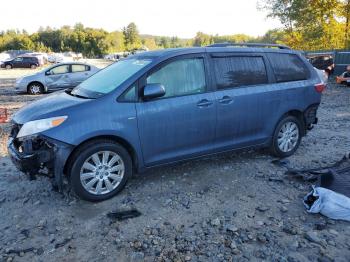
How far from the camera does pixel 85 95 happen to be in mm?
4668

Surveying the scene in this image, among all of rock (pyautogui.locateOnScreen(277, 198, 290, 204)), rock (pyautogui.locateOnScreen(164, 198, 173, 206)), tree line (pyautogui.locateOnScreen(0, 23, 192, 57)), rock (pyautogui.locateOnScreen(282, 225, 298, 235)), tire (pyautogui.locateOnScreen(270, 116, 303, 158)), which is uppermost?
tree line (pyautogui.locateOnScreen(0, 23, 192, 57))

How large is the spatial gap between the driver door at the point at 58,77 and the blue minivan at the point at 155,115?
34.6ft

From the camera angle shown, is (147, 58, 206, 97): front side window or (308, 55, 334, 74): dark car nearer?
(147, 58, 206, 97): front side window

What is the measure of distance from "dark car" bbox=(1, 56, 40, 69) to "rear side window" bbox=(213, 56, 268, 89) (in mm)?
39579

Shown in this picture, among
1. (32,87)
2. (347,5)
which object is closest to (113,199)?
(32,87)

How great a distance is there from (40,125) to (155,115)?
4.52 feet

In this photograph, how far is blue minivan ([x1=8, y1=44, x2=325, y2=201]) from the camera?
413 centimetres

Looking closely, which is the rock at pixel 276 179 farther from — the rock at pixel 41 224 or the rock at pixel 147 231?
the rock at pixel 41 224

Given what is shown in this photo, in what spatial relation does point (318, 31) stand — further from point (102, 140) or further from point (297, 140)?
point (102, 140)

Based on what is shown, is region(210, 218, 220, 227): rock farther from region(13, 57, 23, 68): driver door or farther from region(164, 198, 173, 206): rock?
region(13, 57, 23, 68): driver door

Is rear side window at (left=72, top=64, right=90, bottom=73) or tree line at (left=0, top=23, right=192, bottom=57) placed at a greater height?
tree line at (left=0, top=23, right=192, bottom=57)

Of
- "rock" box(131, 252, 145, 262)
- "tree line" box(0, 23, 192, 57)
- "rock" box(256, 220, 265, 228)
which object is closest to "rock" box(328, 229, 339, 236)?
"rock" box(256, 220, 265, 228)

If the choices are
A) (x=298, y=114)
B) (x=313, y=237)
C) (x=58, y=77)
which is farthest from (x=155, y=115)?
(x=58, y=77)

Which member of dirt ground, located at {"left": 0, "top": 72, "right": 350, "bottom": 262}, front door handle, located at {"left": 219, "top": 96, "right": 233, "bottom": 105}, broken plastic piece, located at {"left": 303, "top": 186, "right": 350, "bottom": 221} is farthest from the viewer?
front door handle, located at {"left": 219, "top": 96, "right": 233, "bottom": 105}
